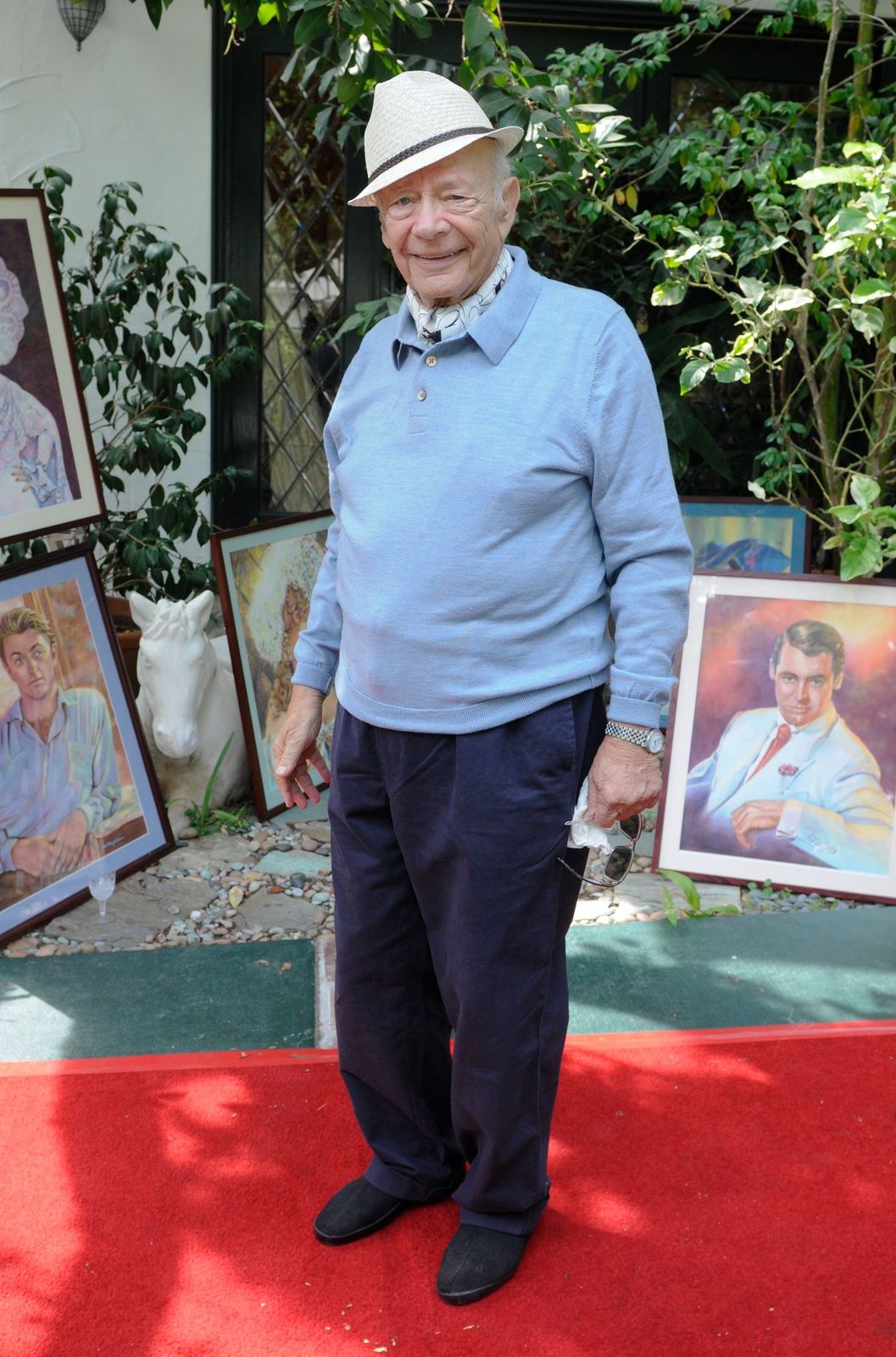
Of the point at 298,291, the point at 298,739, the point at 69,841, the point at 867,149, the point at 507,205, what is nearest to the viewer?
the point at 507,205

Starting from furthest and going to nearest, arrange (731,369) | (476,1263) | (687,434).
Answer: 1. (687,434)
2. (731,369)
3. (476,1263)

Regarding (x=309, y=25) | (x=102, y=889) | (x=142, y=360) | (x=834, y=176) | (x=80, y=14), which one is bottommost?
(x=102, y=889)

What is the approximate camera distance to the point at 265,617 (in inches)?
156

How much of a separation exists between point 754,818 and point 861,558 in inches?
29.8

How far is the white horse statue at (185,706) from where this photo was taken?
358 cm

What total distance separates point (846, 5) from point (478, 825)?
387 cm

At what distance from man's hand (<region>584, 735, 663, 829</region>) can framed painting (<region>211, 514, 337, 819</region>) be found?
212cm

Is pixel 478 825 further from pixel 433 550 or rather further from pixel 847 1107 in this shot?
pixel 847 1107

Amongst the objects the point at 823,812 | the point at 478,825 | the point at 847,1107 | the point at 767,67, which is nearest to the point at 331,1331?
the point at 478,825

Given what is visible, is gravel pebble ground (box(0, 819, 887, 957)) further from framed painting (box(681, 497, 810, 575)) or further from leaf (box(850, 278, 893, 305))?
leaf (box(850, 278, 893, 305))

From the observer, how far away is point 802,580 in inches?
140

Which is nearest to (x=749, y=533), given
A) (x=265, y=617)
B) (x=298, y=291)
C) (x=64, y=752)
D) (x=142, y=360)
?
(x=265, y=617)

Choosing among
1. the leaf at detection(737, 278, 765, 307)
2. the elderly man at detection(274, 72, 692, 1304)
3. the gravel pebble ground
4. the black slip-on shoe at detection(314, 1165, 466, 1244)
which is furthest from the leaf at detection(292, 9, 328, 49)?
the black slip-on shoe at detection(314, 1165, 466, 1244)

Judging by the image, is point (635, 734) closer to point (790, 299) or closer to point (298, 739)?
point (298, 739)
